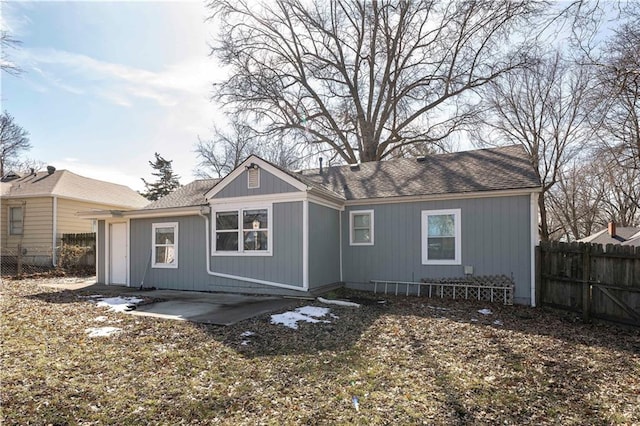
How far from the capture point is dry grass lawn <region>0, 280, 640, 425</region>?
11.9 feet

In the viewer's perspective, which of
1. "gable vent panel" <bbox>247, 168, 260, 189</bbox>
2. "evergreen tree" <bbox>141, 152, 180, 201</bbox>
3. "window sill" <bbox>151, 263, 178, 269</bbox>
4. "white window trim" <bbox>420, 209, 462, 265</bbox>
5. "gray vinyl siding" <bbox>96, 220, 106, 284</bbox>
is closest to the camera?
"white window trim" <bbox>420, 209, 462, 265</bbox>

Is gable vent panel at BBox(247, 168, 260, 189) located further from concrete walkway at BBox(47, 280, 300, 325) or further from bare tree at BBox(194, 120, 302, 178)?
bare tree at BBox(194, 120, 302, 178)

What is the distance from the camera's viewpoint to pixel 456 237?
409 inches

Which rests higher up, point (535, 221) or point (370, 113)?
point (370, 113)

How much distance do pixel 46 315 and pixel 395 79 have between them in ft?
66.5

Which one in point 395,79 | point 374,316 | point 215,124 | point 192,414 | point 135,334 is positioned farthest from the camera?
point 215,124

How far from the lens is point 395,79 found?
71.5 feet

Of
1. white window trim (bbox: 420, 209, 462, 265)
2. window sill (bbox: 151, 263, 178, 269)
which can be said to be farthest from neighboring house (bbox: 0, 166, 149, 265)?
white window trim (bbox: 420, 209, 462, 265)

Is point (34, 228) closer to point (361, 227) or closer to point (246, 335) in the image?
point (361, 227)

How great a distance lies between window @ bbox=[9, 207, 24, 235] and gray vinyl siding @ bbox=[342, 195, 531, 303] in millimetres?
17237

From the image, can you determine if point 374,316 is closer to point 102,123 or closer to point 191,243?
point 191,243

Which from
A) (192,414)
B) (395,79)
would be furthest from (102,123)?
(395,79)

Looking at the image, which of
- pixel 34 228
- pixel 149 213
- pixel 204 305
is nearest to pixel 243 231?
pixel 204 305

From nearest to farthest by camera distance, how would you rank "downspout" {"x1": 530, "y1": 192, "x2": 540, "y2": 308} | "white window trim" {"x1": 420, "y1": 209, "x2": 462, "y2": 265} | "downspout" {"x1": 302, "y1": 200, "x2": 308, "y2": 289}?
"downspout" {"x1": 530, "y1": 192, "x2": 540, "y2": 308} < "downspout" {"x1": 302, "y1": 200, "x2": 308, "y2": 289} < "white window trim" {"x1": 420, "y1": 209, "x2": 462, "y2": 265}
